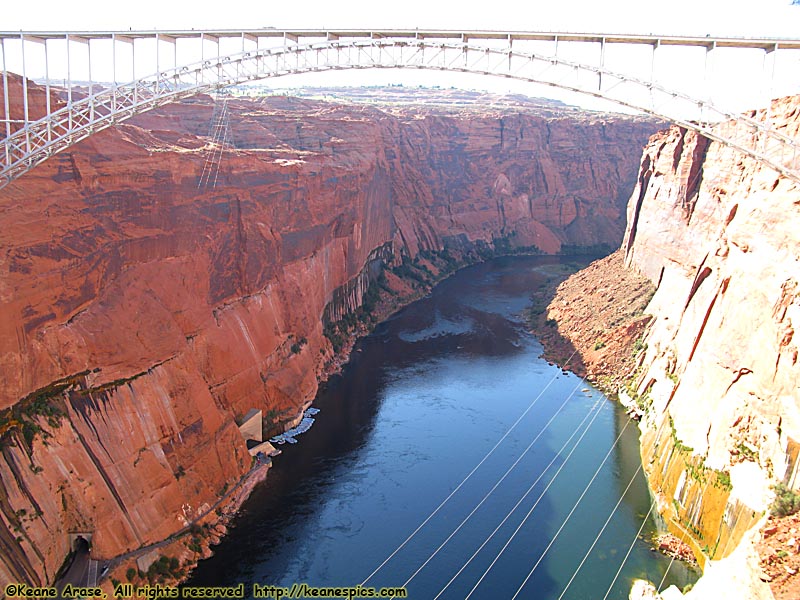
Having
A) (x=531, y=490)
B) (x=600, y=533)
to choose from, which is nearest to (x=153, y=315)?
(x=531, y=490)

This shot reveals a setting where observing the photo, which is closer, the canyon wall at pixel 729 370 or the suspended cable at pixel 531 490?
the canyon wall at pixel 729 370

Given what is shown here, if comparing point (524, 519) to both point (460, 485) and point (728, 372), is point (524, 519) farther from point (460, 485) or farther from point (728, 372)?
point (728, 372)

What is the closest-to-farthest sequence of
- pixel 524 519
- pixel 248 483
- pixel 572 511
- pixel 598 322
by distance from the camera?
1. pixel 524 519
2. pixel 572 511
3. pixel 248 483
4. pixel 598 322

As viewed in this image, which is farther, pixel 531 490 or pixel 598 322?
pixel 598 322

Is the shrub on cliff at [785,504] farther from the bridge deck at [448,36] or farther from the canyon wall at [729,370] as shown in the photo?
the bridge deck at [448,36]

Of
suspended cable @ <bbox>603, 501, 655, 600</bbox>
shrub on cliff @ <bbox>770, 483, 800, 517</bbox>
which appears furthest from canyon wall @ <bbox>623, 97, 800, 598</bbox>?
shrub on cliff @ <bbox>770, 483, 800, 517</bbox>

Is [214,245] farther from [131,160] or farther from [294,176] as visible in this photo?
[294,176]

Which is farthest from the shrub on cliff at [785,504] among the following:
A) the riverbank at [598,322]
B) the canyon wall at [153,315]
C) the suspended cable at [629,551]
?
the riverbank at [598,322]

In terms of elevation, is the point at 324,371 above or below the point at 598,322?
below
